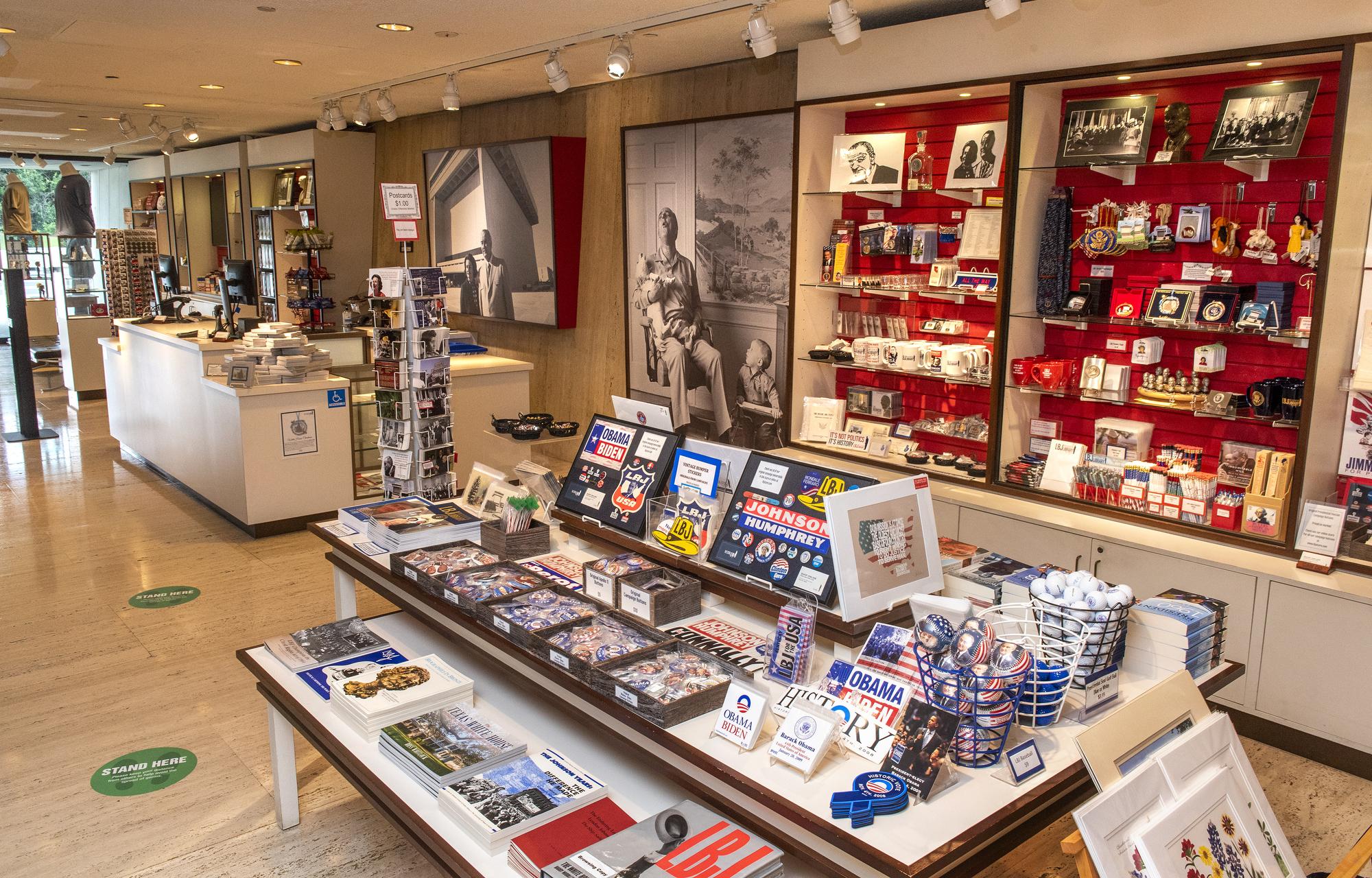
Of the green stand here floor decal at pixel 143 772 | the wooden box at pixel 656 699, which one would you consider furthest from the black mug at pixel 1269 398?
the green stand here floor decal at pixel 143 772

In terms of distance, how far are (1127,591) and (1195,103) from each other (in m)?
2.81

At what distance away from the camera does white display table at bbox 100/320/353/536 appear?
607 cm

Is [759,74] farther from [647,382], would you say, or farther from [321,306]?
[321,306]

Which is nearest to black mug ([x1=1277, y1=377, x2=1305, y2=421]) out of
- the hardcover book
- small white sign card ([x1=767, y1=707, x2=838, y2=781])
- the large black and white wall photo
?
the large black and white wall photo

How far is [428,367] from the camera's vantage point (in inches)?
204

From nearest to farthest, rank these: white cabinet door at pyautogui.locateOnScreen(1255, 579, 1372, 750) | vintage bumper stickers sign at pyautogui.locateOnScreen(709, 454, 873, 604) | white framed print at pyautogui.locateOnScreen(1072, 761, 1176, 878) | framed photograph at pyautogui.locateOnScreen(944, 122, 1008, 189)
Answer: white framed print at pyautogui.locateOnScreen(1072, 761, 1176, 878)
vintage bumper stickers sign at pyautogui.locateOnScreen(709, 454, 873, 604)
white cabinet door at pyautogui.locateOnScreen(1255, 579, 1372, 750)
framed photograph at pyautogui.locateOnScreen(944, 122, 1008, 189)

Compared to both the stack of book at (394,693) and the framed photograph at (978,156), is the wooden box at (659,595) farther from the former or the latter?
the framed photograph at (978,156)

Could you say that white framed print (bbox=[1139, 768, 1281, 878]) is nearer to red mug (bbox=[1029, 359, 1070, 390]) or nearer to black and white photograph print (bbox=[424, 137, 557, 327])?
red mug (bbox=[1029, 359, 1070, 390])

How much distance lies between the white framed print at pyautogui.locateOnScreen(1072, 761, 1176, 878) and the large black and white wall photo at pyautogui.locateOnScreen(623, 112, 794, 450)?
4127 mm

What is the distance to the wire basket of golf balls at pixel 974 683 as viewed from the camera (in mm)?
1875

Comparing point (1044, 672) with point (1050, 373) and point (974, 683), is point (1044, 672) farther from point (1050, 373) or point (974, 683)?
point (1050, 373)

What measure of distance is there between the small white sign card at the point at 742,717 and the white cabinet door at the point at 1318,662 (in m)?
2.46

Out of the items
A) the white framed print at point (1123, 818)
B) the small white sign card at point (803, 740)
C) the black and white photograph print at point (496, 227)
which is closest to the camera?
the white framed print at point (1123, 818)

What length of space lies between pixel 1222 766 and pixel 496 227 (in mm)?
7193
